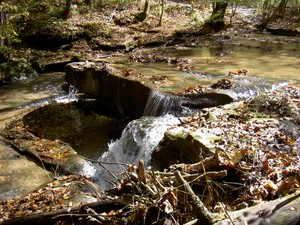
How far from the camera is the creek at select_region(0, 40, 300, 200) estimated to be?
681 centimetres

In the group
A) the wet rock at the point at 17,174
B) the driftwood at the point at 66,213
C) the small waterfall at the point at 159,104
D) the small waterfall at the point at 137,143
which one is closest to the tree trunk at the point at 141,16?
the small waterfall at the point at 159,104

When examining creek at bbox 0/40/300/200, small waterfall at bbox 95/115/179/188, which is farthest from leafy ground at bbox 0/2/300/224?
small waterfall at bbox 95/115/179/188

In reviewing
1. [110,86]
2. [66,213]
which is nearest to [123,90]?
[110,86]

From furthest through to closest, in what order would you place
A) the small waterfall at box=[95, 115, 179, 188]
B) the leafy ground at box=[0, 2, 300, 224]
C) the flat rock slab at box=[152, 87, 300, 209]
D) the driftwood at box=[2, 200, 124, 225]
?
the small waterfall at box=[95, 115, 179, 188], the flat rock slab at box=[152, 87, 300, 209], the driftwood at box=[2, 200, 124, 225], the leafy ground at box=[0, 2, 300, 224]

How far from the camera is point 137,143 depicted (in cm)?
706

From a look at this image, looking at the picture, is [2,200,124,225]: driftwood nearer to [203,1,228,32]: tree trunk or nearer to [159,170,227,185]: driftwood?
[159,170,227,185]: driftwood

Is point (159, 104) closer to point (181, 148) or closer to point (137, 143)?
point (137, 143)

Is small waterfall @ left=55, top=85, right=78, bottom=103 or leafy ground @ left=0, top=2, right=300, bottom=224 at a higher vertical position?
leafy ground @ left=0, top=2, right=300, bottom=224

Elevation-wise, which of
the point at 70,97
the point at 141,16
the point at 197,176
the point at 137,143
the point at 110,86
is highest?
the point at 141,16

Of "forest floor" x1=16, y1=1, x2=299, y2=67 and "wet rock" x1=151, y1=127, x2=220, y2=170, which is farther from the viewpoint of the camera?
"forest floor" x1=16, y1=1, x2=299, y2=67

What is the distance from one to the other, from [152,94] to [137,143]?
190 cm

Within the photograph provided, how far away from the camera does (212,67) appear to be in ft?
35.6

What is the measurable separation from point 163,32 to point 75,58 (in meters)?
6.55

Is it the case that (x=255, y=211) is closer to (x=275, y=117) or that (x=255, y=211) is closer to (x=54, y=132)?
(x=275, y=117)
